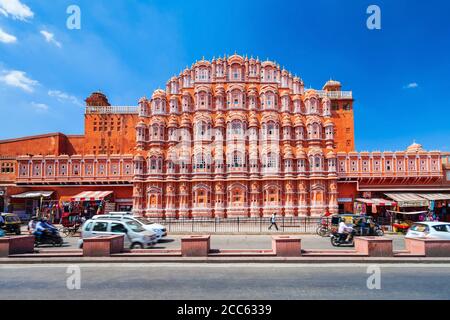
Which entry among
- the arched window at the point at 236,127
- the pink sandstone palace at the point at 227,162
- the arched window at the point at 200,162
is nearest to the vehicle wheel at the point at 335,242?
the pink sandstone palace at the point at 227,162

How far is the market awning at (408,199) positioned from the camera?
32331 millimetres

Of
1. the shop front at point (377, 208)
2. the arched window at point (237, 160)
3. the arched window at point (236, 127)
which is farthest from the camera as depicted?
the arched window at point (236, 127)

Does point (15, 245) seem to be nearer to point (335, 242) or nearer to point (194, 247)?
point (194, 247)

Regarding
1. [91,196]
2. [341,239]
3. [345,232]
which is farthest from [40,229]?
[91,196]

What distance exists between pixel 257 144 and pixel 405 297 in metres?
34.0

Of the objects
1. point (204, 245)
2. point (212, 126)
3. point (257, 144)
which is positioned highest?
point (212, 126)

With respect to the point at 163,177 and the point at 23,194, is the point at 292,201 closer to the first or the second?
the point at 163,177

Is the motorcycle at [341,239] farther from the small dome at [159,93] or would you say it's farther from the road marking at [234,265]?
the small dome at [159,93]

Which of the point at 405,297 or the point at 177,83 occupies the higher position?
the point at 177,83

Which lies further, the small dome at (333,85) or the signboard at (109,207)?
the small dome at (333,85)

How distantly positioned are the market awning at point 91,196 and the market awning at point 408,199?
35.5 m

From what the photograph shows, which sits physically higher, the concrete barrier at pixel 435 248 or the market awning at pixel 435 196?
the market awning at pixel 435 196
